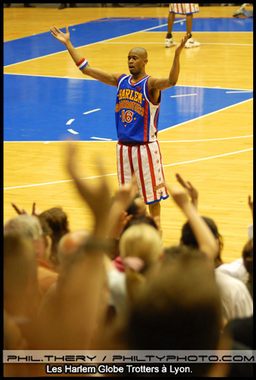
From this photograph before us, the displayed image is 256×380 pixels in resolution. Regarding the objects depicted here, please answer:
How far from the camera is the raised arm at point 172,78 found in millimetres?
7641

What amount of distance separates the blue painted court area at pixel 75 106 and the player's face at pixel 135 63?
12.1 feet

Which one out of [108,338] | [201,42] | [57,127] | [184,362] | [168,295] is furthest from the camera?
[201,42]

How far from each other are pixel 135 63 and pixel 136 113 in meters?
0.47

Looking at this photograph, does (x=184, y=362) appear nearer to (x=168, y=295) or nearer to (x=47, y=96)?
(x=168, y=295)

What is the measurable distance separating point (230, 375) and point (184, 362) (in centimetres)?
25

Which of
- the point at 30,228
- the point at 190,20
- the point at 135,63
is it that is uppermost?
the point at 190,20

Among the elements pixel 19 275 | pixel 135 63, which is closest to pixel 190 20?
pixel 135 63

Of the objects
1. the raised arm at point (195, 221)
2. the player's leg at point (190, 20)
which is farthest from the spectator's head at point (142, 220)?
the player's leg at point (190, 20)

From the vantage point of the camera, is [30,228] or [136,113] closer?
[30,228]

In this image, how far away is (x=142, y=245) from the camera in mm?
3838

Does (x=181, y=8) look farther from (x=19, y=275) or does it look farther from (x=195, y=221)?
(x=19, y=275)

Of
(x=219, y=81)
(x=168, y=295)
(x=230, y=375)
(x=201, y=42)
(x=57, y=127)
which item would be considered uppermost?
(x=201, y=42)

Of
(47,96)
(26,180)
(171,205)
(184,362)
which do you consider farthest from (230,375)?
(47,96)

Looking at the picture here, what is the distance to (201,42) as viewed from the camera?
19422 millimetres
